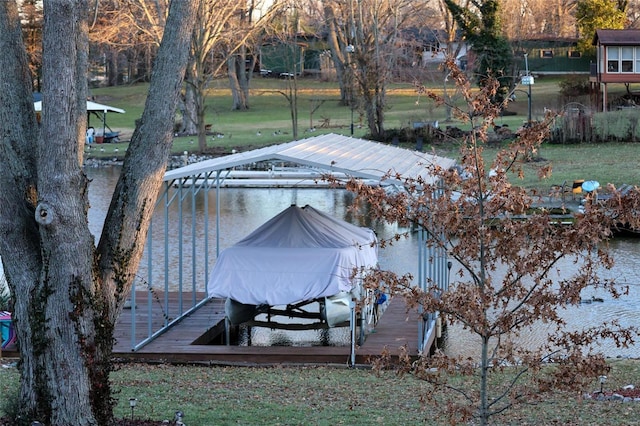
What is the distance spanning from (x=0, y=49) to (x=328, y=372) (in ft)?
Answer: 19.8

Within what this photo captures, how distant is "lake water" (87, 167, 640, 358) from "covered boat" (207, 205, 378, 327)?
2065 mm

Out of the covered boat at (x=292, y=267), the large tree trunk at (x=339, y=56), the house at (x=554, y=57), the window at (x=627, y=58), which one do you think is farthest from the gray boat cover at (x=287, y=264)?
the house at (x=554, y=57)

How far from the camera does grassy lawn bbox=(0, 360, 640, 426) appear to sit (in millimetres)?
9414

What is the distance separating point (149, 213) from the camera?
8.81 m

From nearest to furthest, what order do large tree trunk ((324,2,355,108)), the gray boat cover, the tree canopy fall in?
the gray boat cover → large tree trunk ((324,2,355,108)) → the tree canopy

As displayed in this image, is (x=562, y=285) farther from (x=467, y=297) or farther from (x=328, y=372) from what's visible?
(x=328, y=372)

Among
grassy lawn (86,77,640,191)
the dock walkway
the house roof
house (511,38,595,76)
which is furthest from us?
house (511,38,595,76)

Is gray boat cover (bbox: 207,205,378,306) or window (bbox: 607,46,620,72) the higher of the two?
window (bbox: 607,46,620,72)

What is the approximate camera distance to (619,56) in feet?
175

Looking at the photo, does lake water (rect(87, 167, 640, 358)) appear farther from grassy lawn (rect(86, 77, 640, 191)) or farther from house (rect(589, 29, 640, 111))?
house (rect(589, 29, 640, 111))

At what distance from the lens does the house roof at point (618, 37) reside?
173ft

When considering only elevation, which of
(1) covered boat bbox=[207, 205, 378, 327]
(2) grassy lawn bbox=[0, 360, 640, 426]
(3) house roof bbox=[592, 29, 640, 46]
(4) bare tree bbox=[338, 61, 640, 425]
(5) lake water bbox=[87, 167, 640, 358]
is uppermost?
(3) house roof bbox=[592, 29, 640, 46]

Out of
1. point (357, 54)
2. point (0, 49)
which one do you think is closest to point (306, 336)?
point (0, 49)

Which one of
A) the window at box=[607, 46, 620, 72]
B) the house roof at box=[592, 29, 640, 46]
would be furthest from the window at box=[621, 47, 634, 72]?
the house roof at box=[592, 29, 640, 46]
